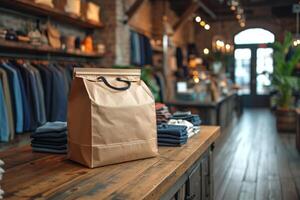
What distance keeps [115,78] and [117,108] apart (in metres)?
0.16

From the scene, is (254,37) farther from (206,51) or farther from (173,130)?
(173,130)

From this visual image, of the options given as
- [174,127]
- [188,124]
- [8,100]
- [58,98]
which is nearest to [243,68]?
[58,98]

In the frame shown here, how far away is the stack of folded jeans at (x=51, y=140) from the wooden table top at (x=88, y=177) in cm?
4

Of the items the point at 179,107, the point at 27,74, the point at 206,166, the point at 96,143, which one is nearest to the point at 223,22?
the point at 179,107

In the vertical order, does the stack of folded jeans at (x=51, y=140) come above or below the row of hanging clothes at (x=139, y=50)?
below

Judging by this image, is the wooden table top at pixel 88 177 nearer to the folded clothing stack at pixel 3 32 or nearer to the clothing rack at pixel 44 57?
the folded clothing stack at pixel 3 32

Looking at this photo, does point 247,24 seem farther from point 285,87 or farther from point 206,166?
point 206,166

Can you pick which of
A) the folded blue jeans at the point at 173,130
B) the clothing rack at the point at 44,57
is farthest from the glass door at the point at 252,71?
the folded blue jeans at the point at 173,130

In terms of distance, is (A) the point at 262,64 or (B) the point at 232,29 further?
(B) the point at 232,29

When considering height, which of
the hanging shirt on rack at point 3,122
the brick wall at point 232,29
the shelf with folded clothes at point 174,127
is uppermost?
the brick wall at point 232,29

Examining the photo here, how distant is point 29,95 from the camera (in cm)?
439

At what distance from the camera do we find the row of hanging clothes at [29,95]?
4027 millimetres

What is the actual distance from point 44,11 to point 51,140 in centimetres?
377

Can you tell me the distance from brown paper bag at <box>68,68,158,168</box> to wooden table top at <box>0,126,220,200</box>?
5 centimetres
